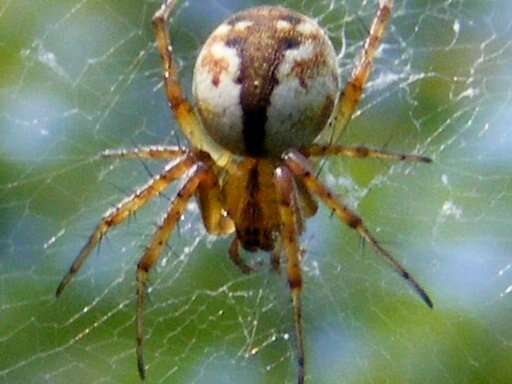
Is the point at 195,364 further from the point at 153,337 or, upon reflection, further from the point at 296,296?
the point at 296,296

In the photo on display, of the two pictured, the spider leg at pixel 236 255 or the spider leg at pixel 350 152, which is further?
the spider leg at pixel 236 255

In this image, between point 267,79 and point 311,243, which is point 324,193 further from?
point 311,243

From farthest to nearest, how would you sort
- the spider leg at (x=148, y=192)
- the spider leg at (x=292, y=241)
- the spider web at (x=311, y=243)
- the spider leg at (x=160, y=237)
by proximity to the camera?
1. the spider web at (x=311, y=243)
2. the spider leg at (x=148, y=192)
3. the spider leg at (x=160, y=237)
4. the spider leg at (x=292, y=241)

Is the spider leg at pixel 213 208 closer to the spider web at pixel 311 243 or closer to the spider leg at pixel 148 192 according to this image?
the spider leg at pixel 148 192

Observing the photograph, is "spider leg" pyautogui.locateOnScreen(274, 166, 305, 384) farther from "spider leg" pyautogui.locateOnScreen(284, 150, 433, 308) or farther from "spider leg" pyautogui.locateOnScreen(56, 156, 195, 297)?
"spider leg" pyautogui.locateOnScreen(56, 156, 195, 297)

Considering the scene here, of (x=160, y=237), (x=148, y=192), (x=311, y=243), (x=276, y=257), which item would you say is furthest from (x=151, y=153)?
(x=311, y=243)

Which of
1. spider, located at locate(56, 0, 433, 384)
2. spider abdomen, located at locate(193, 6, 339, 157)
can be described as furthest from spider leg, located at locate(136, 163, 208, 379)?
spider abdomen, located at locate(193, 6, 339, 157)

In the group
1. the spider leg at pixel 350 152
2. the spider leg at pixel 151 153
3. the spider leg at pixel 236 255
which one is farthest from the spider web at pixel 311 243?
the spider leg at pixel 350 152
